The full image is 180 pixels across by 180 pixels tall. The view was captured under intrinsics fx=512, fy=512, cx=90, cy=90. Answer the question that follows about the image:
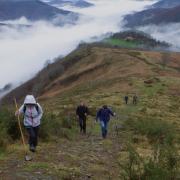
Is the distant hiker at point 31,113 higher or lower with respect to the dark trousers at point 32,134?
higher

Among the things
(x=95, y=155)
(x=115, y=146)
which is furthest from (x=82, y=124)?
(x=95, y=155)

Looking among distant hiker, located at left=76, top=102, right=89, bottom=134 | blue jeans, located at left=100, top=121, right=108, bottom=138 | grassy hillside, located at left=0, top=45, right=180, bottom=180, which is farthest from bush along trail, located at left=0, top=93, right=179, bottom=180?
distant hiker, located at left=76, top=102, right=89, bottom=134

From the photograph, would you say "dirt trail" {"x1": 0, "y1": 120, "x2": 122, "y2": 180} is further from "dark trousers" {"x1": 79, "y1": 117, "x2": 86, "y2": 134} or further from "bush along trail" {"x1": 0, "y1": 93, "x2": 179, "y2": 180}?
"dark trousers" {"x1": 79, "y1": 117, "x2": 86, "y2": 134}

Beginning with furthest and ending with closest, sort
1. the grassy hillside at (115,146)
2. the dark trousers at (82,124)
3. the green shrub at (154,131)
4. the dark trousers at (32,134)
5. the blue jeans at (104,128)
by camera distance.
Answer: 1. the dark trousers at (82,124)
2. the blue jeans at (104,128)
3. the green shrub at (154,131)
4. the dark trousers at (32,134)
5. the grassy hillside at (115,146)

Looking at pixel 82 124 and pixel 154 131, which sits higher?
pixel 82 124

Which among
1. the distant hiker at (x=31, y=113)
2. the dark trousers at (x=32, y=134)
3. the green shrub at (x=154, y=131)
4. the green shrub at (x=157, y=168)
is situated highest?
the distant hiker at (x=31, y=113)

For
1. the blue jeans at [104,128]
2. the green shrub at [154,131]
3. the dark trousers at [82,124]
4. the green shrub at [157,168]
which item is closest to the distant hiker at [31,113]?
the green shrub at [157,168]

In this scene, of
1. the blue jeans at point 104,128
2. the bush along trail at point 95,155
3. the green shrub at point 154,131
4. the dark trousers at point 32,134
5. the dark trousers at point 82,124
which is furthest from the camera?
the dark trousers at point 82,124

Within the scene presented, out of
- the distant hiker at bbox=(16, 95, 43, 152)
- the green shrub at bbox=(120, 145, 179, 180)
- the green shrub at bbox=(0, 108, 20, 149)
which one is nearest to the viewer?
the green shrub at bbox=(120, 145, 179, 180)

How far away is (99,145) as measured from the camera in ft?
59.6

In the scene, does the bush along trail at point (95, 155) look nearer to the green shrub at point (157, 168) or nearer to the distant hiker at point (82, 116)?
the green shrub at point (157, 168)

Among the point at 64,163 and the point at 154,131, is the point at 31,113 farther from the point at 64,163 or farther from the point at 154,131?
the point at 154,131

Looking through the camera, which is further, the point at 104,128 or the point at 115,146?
the point at 104,128

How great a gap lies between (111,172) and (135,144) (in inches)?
251
